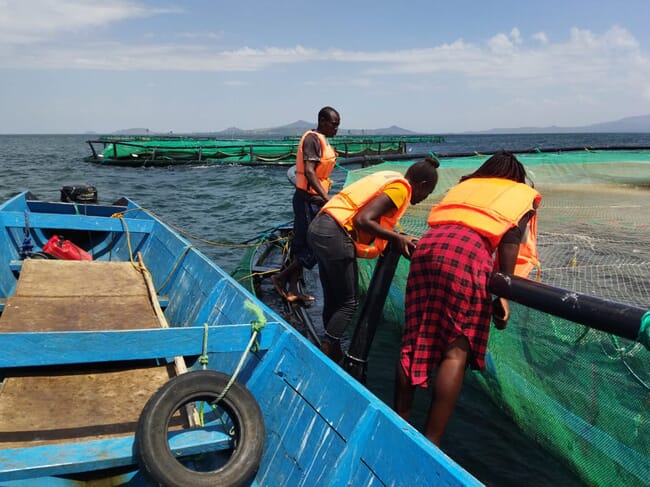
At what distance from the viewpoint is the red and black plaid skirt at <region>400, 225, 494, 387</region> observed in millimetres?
2625

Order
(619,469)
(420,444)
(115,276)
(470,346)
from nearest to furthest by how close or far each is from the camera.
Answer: (420,444) < (470,346) < (619,469) < (115,276)

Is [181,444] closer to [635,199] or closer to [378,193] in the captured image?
[378,193]

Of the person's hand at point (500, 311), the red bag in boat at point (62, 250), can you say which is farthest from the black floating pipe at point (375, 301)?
the red bag in boat at point (62, 250)

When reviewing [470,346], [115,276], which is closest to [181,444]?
[470,346]

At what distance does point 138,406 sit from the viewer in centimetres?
347

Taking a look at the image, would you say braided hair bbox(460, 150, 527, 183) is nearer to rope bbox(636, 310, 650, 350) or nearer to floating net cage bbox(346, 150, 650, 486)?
floating net cage bbox(346, 150, 650, 486)

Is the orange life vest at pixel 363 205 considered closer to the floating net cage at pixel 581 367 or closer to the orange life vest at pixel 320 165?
the floating net cage at pixel 581 367

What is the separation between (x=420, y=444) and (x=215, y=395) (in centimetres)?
116

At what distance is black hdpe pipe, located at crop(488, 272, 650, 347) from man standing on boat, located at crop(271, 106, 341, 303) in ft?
10.1

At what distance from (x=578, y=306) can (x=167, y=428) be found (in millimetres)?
2017

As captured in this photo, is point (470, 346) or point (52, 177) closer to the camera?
point (470, 346)

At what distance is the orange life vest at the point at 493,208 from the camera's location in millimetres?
2643

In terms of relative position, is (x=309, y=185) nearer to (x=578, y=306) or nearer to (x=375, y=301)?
(x=375, y=301)

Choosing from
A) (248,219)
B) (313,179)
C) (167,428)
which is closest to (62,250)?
(313,179)
